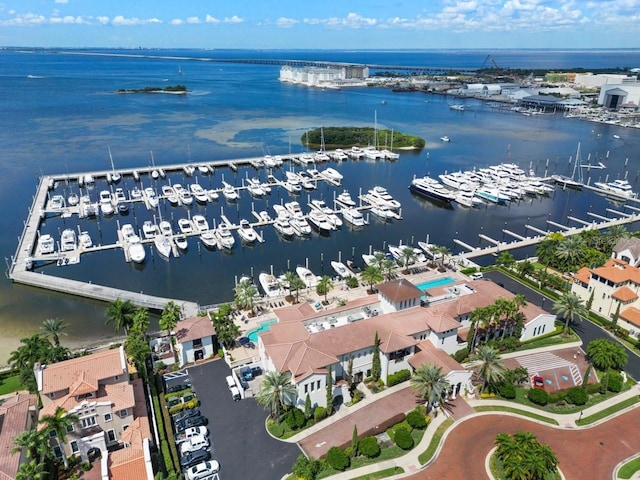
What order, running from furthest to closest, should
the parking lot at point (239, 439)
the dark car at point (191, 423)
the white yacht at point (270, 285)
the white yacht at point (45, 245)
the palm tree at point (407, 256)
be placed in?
the white yacht at point (45, 245) < the palm tree at point (407, 256) < the white yacht at point (270, 285) < the dark car at point (191, 423) < the parking lot at point (239, 439)

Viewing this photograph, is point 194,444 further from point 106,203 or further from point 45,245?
point 106,203

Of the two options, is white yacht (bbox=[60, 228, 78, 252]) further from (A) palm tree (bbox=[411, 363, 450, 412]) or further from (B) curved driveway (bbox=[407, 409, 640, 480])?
(B) curved driveway (bbox=[407, 409, 640, 480])

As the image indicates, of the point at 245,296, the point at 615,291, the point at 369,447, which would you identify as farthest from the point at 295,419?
the point at 615,291

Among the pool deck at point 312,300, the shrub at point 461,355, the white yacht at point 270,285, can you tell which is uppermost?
the shrub at point 461,355

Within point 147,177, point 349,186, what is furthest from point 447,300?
point 147,177

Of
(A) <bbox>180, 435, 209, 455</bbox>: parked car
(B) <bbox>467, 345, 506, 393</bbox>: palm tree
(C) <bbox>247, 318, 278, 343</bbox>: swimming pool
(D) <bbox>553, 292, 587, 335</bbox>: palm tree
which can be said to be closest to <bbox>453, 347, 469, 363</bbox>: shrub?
(B) <bbox>467, 345, 506, 393</bbox>: palm tree

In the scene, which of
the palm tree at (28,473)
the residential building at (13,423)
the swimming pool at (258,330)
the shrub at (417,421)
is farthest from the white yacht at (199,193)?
the palm tree at (28,473)

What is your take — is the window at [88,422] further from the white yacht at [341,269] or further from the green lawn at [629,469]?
the green lawn at [629,469]
